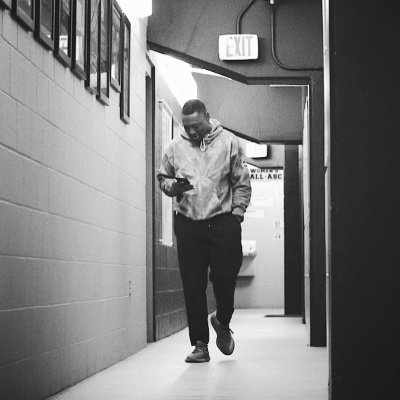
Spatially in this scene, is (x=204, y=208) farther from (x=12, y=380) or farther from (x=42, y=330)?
(x=12, y=380)

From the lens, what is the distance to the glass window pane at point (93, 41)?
4.37m

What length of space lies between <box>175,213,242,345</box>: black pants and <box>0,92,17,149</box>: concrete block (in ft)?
6.06

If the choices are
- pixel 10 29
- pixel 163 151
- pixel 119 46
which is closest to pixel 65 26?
pixel 10 29

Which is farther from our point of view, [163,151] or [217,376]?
[163,151]

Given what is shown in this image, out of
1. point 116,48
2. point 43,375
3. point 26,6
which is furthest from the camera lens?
point 116,48

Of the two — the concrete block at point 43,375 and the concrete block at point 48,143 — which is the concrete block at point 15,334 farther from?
the concrete block at point 48,143

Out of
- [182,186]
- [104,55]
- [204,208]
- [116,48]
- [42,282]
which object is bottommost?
[42,282]

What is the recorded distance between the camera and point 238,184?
4766 mm

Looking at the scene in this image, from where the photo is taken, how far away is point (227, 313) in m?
4.86

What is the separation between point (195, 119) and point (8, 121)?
190 cm

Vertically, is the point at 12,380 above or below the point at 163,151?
below
